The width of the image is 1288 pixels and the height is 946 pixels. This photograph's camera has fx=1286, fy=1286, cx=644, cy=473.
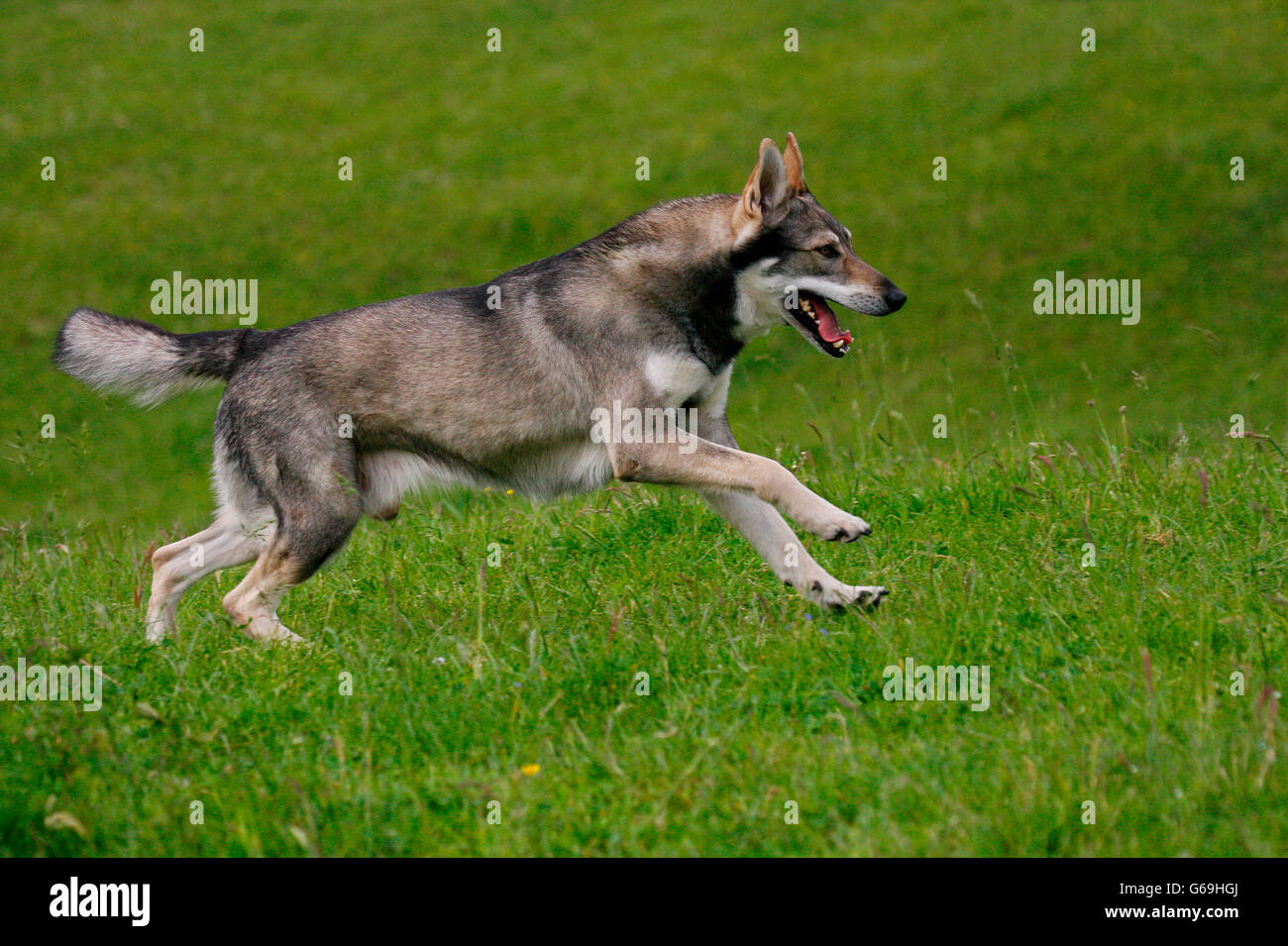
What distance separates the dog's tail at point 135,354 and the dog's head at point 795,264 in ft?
8.19

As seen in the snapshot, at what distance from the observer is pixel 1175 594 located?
195 inches

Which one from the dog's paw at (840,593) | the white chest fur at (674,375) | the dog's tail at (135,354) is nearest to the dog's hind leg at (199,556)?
the dog's tail at (135,354)

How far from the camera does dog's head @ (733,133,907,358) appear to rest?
592cm

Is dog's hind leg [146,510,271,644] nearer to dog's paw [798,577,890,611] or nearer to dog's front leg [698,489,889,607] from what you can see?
dog's front leg [698,489,889,607]

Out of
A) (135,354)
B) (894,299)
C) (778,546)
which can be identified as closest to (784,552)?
(778,546)

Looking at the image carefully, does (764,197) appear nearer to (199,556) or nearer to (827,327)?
(827,327)

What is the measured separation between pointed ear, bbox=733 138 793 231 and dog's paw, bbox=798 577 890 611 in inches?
66.3

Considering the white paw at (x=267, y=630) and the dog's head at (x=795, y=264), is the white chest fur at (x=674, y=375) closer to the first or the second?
the dog's head at (x=795, y=264)

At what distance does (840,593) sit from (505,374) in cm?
191

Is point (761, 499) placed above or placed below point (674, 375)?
below

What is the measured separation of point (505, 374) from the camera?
6.14 metres

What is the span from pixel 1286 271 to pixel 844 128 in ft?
22.3
